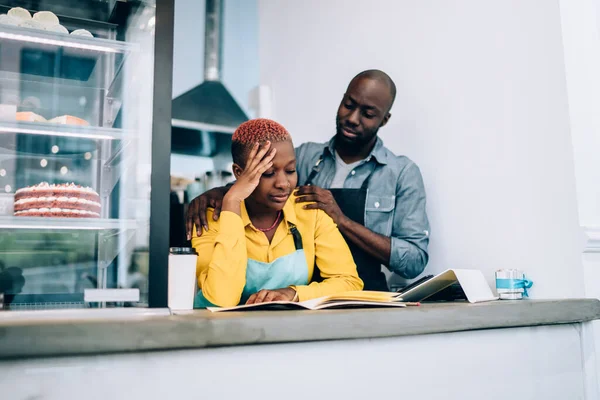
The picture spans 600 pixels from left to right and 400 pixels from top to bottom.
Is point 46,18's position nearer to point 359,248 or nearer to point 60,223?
point 60,223

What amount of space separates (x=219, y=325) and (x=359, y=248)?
1019 mm

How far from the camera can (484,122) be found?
2.03 m

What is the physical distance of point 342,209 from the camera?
218 centimetres

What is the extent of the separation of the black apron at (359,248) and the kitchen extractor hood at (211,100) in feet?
6.30

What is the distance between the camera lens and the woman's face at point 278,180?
67.8 inches

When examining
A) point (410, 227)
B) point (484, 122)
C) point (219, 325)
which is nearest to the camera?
point (219, 325)

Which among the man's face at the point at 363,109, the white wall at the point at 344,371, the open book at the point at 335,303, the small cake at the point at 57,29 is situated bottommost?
the white wall at the point at 344,371

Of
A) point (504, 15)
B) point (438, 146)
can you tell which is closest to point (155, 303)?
point (438, 146)

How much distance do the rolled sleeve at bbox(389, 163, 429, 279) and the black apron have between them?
7 cm

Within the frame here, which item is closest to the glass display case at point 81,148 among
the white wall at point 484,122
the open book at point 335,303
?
the open book at point 335,303

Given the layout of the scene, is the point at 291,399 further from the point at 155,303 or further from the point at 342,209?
the point at 342,209

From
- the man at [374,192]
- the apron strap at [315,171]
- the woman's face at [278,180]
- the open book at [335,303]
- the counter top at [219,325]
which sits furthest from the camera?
the apron strap at [315,171]

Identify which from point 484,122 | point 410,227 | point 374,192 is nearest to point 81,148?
point 374,192

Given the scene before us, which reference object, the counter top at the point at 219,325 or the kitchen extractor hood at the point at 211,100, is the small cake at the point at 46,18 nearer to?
the counter top at the point at 219,325
